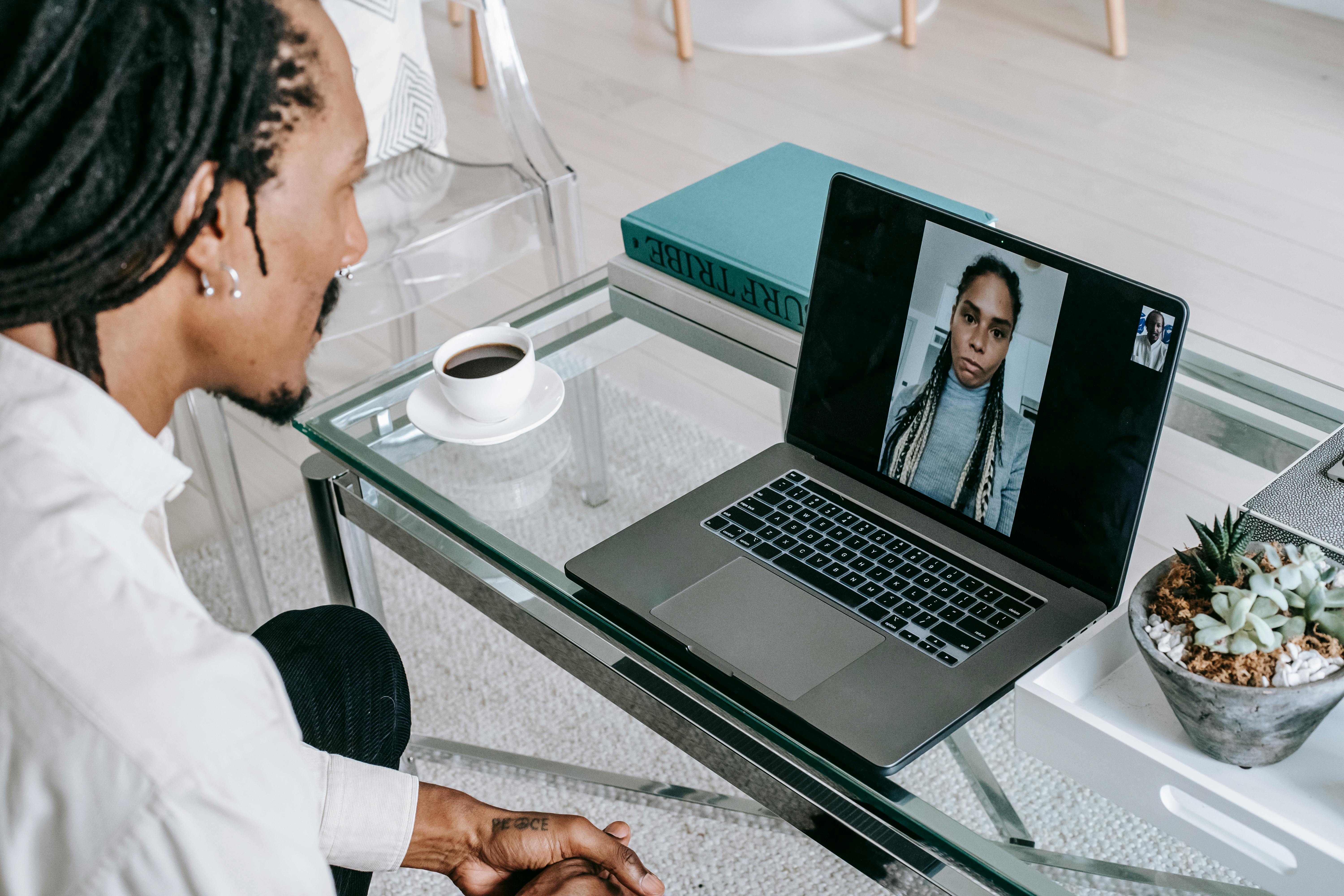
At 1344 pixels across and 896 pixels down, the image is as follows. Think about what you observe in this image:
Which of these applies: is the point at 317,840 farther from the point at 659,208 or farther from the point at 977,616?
the point at 659,208

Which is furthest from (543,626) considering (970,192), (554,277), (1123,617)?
(970,192)

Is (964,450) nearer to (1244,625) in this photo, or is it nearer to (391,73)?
(1244,625)

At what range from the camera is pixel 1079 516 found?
2.53 feet

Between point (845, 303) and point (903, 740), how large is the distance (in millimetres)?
324

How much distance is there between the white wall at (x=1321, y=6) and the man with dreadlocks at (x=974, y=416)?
2.68 metres

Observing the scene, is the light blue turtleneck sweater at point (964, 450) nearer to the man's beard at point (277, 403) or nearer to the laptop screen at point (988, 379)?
the laptop screen at point (988, 379)

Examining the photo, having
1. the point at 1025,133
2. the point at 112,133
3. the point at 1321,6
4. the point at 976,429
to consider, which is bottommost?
the point at 1025,133

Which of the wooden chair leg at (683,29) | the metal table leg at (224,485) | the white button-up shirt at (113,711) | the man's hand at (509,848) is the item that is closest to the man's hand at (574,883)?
the man's hand at (509,848)

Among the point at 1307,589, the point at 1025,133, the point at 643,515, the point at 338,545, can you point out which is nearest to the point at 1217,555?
the point at 1307,589

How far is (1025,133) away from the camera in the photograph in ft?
8.46

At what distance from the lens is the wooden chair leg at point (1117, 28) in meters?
2.83

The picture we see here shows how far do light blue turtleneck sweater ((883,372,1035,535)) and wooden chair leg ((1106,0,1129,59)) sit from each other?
234 centimetres

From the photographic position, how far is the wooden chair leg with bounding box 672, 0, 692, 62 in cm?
300

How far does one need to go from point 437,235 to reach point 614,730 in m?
0.61
